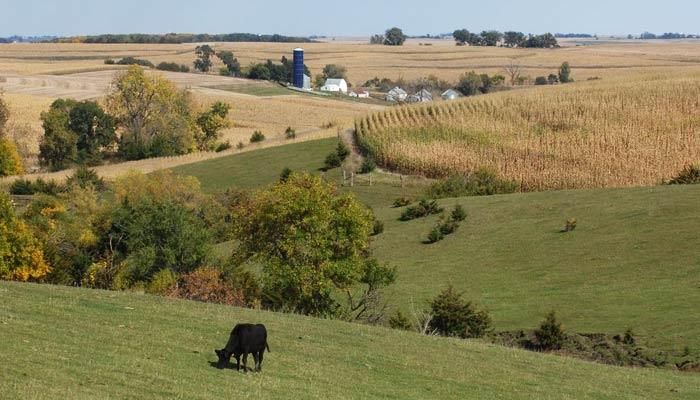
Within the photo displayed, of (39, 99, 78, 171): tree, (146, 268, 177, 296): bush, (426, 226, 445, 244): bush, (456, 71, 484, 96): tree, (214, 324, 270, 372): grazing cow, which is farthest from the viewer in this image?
(456, 71, 484, 96): tree

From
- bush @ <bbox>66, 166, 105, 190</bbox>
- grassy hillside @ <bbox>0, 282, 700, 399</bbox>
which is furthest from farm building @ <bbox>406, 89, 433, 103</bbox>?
grassy hillside @ <bbox>0, 282, 700, 399</bbox>

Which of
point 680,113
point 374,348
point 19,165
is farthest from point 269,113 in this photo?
point 374,348

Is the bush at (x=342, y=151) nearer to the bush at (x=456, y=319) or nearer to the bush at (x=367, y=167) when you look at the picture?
the bush at (x=367, y=167)

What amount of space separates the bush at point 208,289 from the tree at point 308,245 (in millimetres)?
1496

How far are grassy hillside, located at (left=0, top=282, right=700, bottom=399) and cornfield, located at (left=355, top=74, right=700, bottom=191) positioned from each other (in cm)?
4578

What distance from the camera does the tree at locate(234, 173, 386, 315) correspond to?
39.7 m

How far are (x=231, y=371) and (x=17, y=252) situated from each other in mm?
34831

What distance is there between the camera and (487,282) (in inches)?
1784

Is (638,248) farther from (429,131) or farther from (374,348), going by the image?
(429,131)

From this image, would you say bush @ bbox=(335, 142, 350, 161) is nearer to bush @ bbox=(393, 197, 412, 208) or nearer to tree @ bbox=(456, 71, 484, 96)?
bush @ bbox=(393, 197, 412, 208)

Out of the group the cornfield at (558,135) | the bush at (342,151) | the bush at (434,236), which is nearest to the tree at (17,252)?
the bush at (434,236)

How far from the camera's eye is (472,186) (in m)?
71.5

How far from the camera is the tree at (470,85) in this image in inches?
7210

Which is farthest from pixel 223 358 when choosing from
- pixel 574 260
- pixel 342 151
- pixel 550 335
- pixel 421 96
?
pixel 421 96
